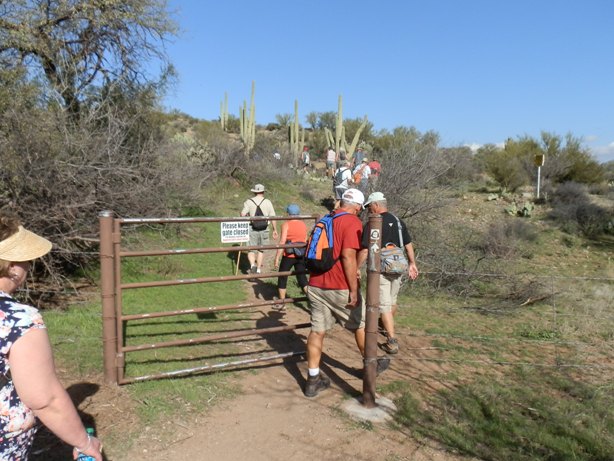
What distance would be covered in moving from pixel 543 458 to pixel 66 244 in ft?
20.5

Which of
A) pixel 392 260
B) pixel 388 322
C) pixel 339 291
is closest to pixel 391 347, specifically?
pixel 388 322

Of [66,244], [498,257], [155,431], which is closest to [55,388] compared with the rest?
[155,431]

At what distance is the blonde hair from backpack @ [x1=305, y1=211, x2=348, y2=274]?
260 cm

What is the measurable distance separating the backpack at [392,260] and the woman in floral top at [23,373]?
3.75 m

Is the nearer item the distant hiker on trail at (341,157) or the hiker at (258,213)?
the hiker at (258,213)

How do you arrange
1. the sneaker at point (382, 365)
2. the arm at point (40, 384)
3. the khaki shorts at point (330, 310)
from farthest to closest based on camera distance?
the sneaker at point (382, 365)
the khaki shorts at point (330, 310)
the arm at point (40, 384)

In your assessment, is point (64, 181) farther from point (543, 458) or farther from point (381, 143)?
point (381, 143)

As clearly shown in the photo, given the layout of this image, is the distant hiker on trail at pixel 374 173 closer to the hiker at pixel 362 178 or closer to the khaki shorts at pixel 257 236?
the hiker at pixel 362 178

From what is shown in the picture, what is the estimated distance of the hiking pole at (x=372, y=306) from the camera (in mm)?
4129

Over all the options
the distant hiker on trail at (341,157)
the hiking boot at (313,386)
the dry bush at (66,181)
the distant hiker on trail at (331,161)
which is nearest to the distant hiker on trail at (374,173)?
the dry bush at (66,181)

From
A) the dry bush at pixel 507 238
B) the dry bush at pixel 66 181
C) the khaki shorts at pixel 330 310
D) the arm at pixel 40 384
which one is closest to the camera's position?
the arm at pixel 40 384

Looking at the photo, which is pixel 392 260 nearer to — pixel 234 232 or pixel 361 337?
pixel 361 337

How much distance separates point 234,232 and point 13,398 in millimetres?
3849

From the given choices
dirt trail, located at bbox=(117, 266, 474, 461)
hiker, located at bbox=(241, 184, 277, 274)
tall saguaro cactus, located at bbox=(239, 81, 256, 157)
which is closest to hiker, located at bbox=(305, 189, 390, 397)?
dirt trail, located at bbox=(117, 266, 474, 461)
